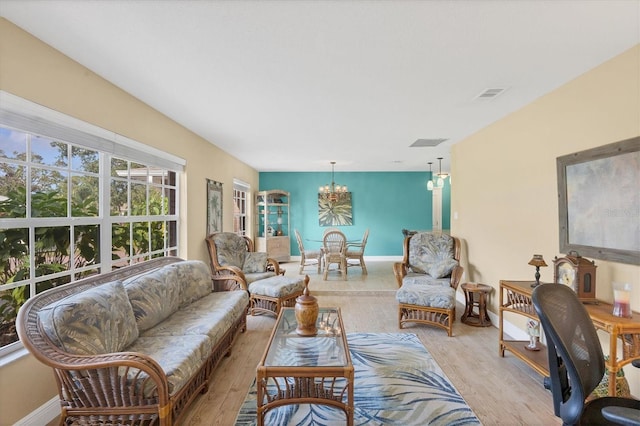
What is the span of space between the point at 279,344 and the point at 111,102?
7.70 ft

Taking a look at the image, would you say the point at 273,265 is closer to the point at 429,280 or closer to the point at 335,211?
the point at 429,280

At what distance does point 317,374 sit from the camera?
5.86 ft

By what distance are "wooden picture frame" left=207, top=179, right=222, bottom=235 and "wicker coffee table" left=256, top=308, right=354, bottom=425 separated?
2652 millimetres

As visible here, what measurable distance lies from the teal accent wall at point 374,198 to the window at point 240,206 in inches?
45.8

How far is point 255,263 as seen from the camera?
4.47m

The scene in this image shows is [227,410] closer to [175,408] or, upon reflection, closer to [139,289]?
[175,408]

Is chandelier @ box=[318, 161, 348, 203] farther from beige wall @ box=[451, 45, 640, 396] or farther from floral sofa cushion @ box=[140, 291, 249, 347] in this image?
floral sofa cushion @ box=[140, 291, 249, 347]

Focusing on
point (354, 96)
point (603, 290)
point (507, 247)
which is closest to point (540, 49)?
point (354, 96)

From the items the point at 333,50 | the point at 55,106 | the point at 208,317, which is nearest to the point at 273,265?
the point at 208,317

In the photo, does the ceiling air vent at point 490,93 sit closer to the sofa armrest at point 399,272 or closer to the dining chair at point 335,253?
the sofa armrest at point 399,272

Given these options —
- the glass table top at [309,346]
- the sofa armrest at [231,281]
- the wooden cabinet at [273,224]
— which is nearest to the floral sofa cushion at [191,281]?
the sofa armrest at [231,281]

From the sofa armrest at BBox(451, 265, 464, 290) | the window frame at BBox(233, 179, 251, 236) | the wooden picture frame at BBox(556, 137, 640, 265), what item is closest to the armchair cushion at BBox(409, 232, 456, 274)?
the sofa armrest at BBox(451, 265, 464, 290)

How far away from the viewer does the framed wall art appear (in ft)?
26.6

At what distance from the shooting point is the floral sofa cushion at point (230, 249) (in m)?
4.23
